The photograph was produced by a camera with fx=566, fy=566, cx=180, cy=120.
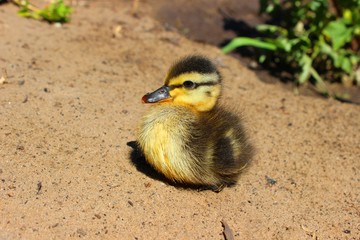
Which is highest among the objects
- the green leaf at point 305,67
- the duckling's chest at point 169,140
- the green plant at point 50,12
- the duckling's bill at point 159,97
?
the duckling's bill at point 159,97

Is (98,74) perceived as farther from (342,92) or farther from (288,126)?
(342,92)

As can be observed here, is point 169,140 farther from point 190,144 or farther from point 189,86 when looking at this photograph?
point 189,86

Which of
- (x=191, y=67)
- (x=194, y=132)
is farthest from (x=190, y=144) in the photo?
(x=191, y=67)

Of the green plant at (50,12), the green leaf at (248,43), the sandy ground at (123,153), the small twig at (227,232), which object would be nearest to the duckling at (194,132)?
the sandy ground at (123,153)

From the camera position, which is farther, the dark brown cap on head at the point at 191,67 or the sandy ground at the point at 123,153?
the dark brown cap on head at the point at 191,67

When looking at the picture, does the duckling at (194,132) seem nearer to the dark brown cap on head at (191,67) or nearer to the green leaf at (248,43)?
the dark brown cap on head at (191,67)

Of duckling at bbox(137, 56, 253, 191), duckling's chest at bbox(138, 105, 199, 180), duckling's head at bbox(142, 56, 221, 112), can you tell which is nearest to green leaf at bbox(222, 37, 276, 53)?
duckling at bbox(137, 56, 253, 191)
